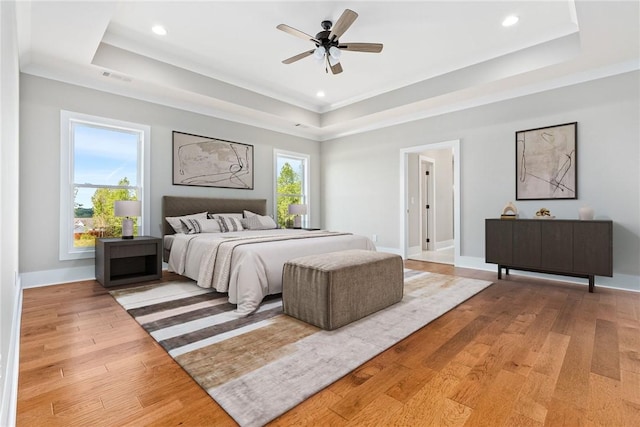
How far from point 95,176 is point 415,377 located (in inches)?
180

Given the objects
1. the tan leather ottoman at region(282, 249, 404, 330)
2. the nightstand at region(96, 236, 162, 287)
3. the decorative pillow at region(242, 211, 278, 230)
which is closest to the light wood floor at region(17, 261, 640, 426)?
the tan leather ottoman at region(282, 249, 404, 330)

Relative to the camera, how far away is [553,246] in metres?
3.71

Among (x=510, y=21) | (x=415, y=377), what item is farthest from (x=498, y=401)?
(x=510, y=21)

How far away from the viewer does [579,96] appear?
12.8 ft

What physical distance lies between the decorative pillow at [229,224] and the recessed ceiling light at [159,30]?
2.52 meters

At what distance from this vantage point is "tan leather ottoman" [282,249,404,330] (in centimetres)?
240

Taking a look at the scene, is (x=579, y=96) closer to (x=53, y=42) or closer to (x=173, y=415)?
(x=173, y=415)

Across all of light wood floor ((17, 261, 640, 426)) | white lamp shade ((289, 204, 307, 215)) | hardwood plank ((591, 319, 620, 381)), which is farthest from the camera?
white lamp shade ((289, 204, 307, 215))

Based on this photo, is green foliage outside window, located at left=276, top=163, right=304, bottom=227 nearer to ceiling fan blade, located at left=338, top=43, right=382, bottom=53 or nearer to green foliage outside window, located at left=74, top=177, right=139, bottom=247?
green foliage outside window, located at left=74, top=177, right=139, bottom=247

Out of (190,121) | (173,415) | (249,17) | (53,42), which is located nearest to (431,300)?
(173,415)

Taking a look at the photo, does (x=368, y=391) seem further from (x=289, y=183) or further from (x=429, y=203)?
(x=429, y=203)

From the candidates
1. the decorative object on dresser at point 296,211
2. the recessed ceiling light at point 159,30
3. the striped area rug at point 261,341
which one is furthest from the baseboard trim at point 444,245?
the recessed ceiling light at point 159,30

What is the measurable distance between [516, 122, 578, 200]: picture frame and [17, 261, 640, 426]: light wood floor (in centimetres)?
178

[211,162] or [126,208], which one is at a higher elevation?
[211,162]
